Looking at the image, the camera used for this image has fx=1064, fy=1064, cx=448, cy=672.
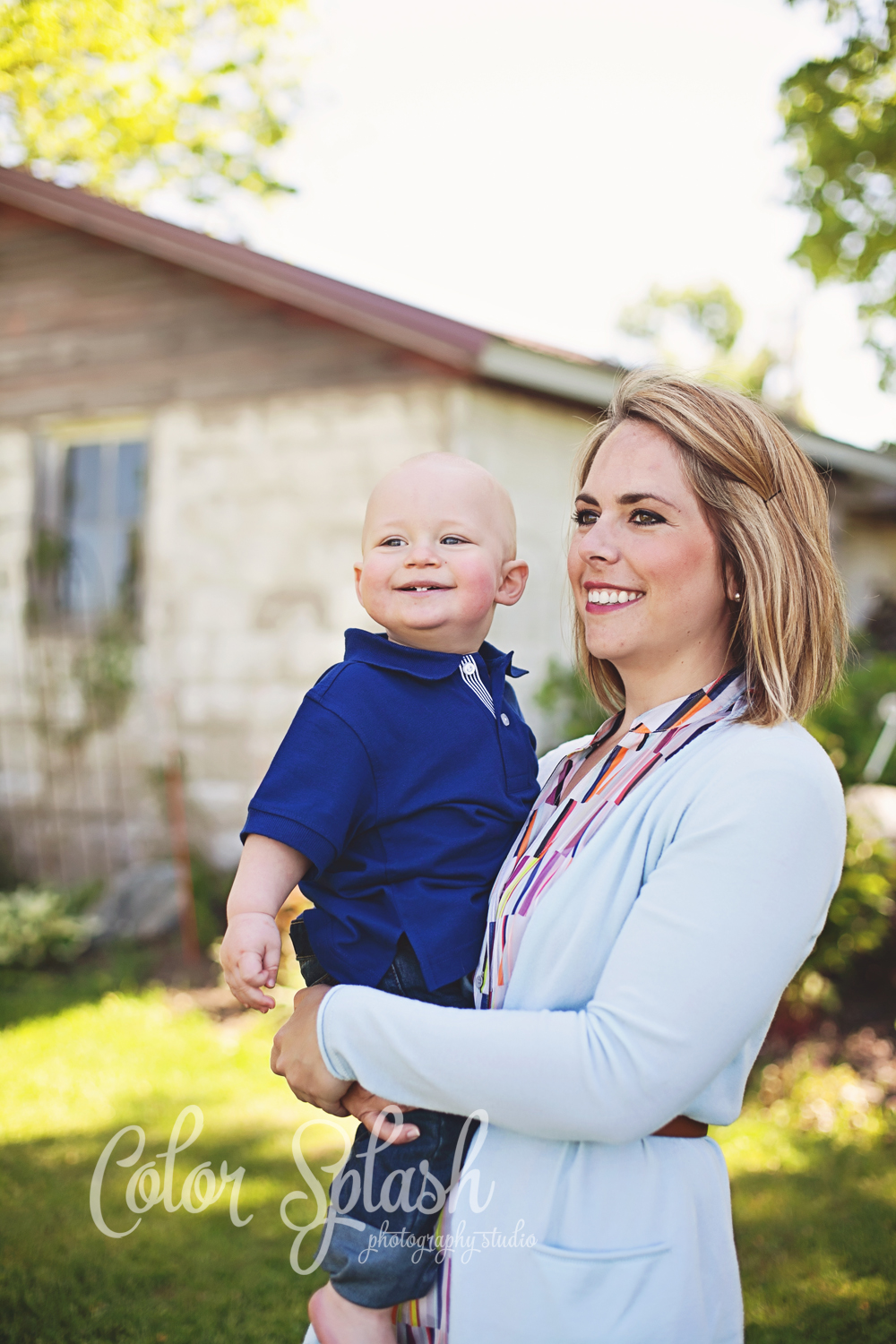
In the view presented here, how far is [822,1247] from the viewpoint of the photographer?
3881 millimetres

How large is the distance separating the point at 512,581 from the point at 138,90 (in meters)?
14.7

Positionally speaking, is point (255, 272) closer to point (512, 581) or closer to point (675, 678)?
point (512, 581)

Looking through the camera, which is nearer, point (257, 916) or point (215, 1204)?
point (257, 916)

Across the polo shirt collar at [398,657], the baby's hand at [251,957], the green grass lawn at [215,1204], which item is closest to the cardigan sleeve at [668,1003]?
the baby's hand at [251,957]

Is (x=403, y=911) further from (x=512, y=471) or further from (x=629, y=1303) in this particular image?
(x=512, y=471)

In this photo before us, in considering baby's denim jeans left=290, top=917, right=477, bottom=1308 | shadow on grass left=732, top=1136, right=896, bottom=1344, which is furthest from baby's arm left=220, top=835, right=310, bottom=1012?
shadow on grass left=732, top=1136, right=896, bottom=1344

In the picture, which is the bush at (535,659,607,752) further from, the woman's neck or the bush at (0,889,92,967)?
the woman's neck

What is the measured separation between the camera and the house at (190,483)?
7.41 meters

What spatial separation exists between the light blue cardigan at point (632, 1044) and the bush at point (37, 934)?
5.97 metres

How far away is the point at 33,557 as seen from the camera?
8750 mm

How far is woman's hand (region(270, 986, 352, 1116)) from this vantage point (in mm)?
1532

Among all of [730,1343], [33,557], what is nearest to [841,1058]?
[730,1343]

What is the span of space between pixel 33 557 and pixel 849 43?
22.9 feet

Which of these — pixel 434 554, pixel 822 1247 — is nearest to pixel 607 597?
pixel 434 554
